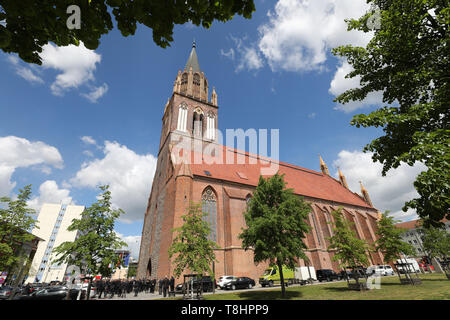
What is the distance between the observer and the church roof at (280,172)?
29.4 meters

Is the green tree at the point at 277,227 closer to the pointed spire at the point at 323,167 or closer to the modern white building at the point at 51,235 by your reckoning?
the pointed spire at the point at 323,167

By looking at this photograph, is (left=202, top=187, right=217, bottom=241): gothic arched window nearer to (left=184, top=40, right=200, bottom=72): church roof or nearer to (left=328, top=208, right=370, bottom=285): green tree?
(left=328, top=208, right=370, bottom=285): green tree

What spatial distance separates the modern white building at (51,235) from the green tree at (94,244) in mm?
66165

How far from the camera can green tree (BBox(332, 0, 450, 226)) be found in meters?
5.85

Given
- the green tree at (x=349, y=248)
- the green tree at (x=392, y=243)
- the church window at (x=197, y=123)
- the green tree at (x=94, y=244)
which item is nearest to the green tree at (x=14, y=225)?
the green tree at (x=94, y=244)

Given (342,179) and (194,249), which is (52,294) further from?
(342,179)

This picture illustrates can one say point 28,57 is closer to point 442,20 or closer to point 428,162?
point 428,162

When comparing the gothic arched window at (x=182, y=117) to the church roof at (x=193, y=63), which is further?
the church roof at (x=193, y=63)

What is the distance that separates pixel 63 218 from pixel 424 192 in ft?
333

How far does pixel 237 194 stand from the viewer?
88.1 feet

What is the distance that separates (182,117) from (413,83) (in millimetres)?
29685

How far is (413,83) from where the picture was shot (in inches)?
285

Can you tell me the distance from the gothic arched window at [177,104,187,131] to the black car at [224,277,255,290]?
21.9 m

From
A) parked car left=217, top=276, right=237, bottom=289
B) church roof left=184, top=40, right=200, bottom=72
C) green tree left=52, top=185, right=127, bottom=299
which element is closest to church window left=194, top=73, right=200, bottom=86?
church roof left=184, top=40, right=200, bottom=72
